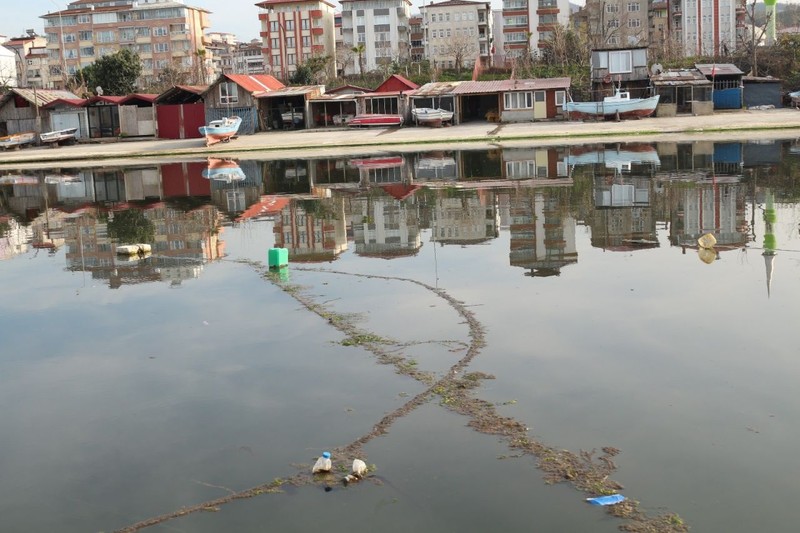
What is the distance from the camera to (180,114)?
6544cm

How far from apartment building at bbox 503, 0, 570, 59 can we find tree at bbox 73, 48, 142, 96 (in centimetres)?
4268

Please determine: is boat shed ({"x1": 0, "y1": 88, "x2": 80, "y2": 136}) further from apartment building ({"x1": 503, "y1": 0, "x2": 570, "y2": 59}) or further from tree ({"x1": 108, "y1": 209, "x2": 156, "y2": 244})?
apartment building ({"x1": 503, "y1": 0, "x2": 570, "y2": 59})

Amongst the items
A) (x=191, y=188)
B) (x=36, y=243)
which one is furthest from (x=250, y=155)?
(x=36, y=243)

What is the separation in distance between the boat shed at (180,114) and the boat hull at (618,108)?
82.2ft

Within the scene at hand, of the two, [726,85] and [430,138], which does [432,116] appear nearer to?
[430,138]

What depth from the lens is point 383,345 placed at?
39.8 feet

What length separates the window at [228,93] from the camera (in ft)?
212

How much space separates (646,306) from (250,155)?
39.0 meters

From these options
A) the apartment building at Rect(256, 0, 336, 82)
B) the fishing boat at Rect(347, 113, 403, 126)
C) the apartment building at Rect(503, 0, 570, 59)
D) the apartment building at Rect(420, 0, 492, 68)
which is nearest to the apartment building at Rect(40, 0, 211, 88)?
the apartment building at Rect(256, 0, 336, 82)

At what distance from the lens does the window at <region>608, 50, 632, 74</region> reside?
5928cm

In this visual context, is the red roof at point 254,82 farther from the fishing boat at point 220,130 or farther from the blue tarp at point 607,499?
the blue tarp at point 607,499

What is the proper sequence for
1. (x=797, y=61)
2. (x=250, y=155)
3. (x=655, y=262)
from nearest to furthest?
(x=655, y=262)
(x=250, y=155)
(x=797, y=61)

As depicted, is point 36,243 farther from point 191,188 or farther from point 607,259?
point 607,259

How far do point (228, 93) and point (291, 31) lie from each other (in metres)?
53.7
